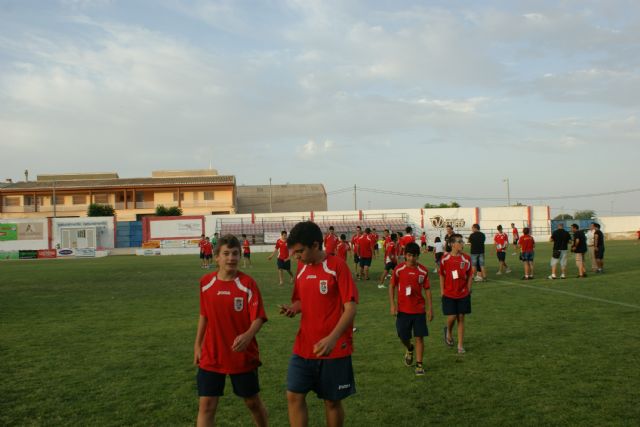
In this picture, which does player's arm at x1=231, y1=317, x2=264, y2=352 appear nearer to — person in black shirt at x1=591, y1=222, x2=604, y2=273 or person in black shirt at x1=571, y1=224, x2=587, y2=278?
person in black shirt at x1=571, y1=224, x2=587, y2=278

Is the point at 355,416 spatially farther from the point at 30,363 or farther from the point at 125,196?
the point at 125,196

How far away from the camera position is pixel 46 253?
50.2 meters

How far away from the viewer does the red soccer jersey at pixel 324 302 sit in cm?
423

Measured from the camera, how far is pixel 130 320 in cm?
1186

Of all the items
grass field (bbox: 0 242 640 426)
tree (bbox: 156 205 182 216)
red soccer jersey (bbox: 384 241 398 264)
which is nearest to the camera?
grass field (bbox: 0 242 640 426)

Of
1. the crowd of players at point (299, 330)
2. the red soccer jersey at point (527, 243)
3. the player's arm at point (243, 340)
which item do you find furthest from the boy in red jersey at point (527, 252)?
→ the player's arm at point (243, 340)

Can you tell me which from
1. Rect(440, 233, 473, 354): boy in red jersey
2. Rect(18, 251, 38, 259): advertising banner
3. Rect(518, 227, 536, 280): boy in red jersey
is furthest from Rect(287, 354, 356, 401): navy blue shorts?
Rect(18, 251, 38, 259): advertising banner

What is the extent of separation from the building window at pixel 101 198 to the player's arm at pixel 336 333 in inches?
2876

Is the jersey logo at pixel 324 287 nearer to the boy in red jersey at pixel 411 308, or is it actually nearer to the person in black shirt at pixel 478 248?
the boy in red jersey at pixel 411 308

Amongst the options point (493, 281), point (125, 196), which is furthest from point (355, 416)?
point (125, 196)

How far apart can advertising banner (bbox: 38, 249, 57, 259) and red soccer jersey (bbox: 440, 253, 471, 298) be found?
49.1 meters

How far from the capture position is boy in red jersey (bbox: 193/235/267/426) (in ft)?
14.5

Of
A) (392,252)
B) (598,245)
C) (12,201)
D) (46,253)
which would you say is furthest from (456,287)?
(12,201)

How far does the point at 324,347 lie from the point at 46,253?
173 feet
